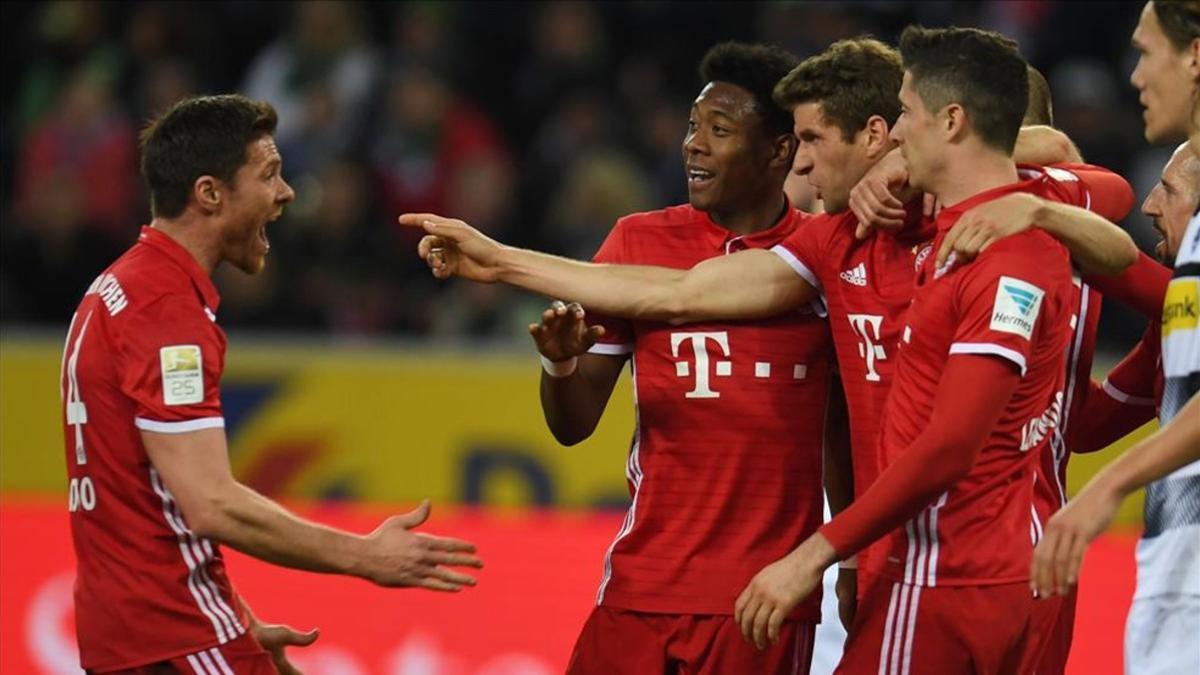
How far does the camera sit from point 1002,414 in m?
4.20

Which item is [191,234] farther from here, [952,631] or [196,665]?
[952,631]

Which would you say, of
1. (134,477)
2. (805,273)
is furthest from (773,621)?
(134,477)

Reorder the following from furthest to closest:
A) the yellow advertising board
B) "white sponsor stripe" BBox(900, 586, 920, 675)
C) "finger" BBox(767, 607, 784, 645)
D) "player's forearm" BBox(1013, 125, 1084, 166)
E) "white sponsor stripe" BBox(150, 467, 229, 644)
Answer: the yellow advertising board < "player's forearm" BBox(1013, 125, 1084, 166) < "white sponsor stripe" BBox(150, 467, 229, 644) < "white sponsor stripe" BBox(900, 586, 920, 675) < "finger" BBox(767, 607, 784, 645)

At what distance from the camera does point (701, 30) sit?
36.7 feet

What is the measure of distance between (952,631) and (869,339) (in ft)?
2.50

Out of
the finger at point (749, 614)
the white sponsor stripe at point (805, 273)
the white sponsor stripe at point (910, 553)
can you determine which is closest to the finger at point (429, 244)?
the white sponsor stripe at point (805, 273)

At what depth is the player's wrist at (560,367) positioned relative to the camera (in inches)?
196

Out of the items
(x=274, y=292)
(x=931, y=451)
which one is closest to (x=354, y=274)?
(x=274, y=292)

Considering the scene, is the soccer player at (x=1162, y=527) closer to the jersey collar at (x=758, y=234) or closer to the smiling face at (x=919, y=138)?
the smiling face at (x=919, y=138)

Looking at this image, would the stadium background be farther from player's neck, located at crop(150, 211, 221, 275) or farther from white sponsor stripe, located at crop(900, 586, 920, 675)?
white sponsor stripe, located at crop(900, 586, 920, 675)

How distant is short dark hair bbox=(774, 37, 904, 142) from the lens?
4816 mm

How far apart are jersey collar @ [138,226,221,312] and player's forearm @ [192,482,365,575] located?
497 mm

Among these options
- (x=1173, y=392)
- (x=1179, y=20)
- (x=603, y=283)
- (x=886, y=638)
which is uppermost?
(x=1179, y=20)

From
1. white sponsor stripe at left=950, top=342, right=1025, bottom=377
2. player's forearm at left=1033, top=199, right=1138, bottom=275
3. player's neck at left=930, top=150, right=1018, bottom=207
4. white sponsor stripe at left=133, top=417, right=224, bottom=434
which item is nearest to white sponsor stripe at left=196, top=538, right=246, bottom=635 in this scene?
white sponsor stripe at left=133, top=417, right=224, bottom=434
